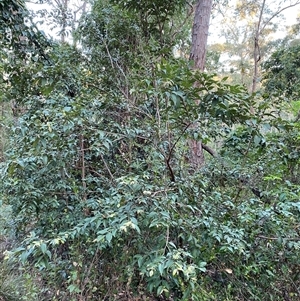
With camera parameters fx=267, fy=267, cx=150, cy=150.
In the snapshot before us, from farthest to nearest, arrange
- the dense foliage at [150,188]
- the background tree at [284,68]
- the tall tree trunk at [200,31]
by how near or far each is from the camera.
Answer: the background tree at [284,68] < the tall tree trunk at [200,31] < the dense foliage at [150,188]

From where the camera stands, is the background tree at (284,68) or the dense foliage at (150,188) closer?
the dense foliage at (150,188)

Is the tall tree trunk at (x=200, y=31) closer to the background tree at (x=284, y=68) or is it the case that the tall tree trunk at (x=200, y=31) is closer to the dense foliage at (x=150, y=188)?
the dense foliage at (x=150, y=188)

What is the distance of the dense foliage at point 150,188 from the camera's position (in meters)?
1.32

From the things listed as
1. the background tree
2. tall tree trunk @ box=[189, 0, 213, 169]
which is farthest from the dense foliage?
the background tree

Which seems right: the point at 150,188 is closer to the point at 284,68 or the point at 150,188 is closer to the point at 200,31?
the point at 200,31

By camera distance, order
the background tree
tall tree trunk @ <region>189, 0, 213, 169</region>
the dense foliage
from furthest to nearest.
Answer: the background tree
tall tree trunk @ <region>189, 0, 213, 169</region>
the dense foliage

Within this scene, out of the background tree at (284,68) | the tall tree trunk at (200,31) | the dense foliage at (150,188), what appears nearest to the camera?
the dense foliage at (150,188)

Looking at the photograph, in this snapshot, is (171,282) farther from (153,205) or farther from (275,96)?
(275,96)

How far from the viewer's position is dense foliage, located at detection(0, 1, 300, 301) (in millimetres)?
1322

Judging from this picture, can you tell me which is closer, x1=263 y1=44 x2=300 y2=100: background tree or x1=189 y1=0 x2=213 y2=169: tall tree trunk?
x1=189 y1=0 x2=213 y2=169: tall tree trunk

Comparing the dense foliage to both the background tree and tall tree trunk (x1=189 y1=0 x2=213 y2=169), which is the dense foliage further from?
the background tree

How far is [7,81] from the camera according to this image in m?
2.19

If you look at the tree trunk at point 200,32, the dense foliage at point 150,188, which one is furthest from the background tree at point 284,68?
the dense foliage at point 150,188

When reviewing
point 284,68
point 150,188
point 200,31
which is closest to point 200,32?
point 200,31
